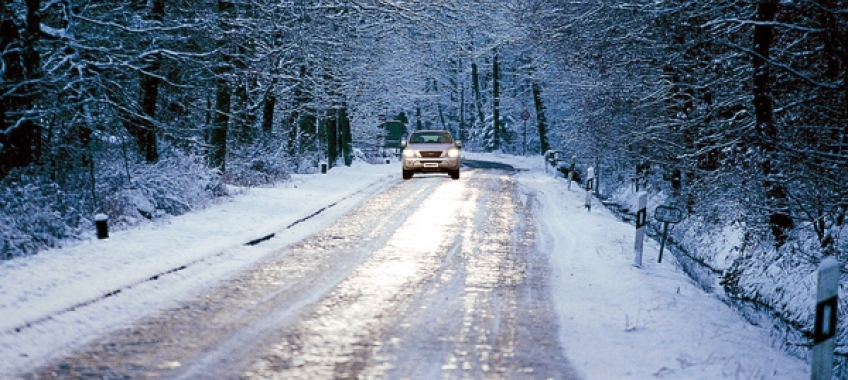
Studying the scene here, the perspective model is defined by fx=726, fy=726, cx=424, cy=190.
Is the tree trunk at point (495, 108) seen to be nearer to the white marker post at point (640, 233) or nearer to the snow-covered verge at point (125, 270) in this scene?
the snow-covered verge at point (125, 270)

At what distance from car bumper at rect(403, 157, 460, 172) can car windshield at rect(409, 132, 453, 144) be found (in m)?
0.96

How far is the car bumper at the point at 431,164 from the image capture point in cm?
2577

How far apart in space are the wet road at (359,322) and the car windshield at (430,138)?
14.6 meters

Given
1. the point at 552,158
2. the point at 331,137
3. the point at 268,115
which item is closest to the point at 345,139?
the point at 331,137

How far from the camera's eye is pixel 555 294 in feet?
27.2

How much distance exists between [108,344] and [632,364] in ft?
14.0

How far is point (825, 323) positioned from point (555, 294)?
3509 mm

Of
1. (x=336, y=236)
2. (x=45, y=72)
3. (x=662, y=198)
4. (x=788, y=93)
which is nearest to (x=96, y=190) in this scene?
(x=45, y=72)

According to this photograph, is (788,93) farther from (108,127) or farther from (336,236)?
(108,127)

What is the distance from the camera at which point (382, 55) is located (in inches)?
1359

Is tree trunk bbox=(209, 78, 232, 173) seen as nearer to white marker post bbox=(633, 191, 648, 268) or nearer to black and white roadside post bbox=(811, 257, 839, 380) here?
white marker post bbox=(633, 191, 648, 268)

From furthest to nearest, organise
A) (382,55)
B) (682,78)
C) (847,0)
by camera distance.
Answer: (382,55)
(682,78)
(847,0)

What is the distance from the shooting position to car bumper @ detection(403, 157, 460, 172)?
25.8 metres

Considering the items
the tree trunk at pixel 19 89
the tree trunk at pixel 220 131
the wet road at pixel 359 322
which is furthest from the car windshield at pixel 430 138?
the tree trunk at pixel 19 89
